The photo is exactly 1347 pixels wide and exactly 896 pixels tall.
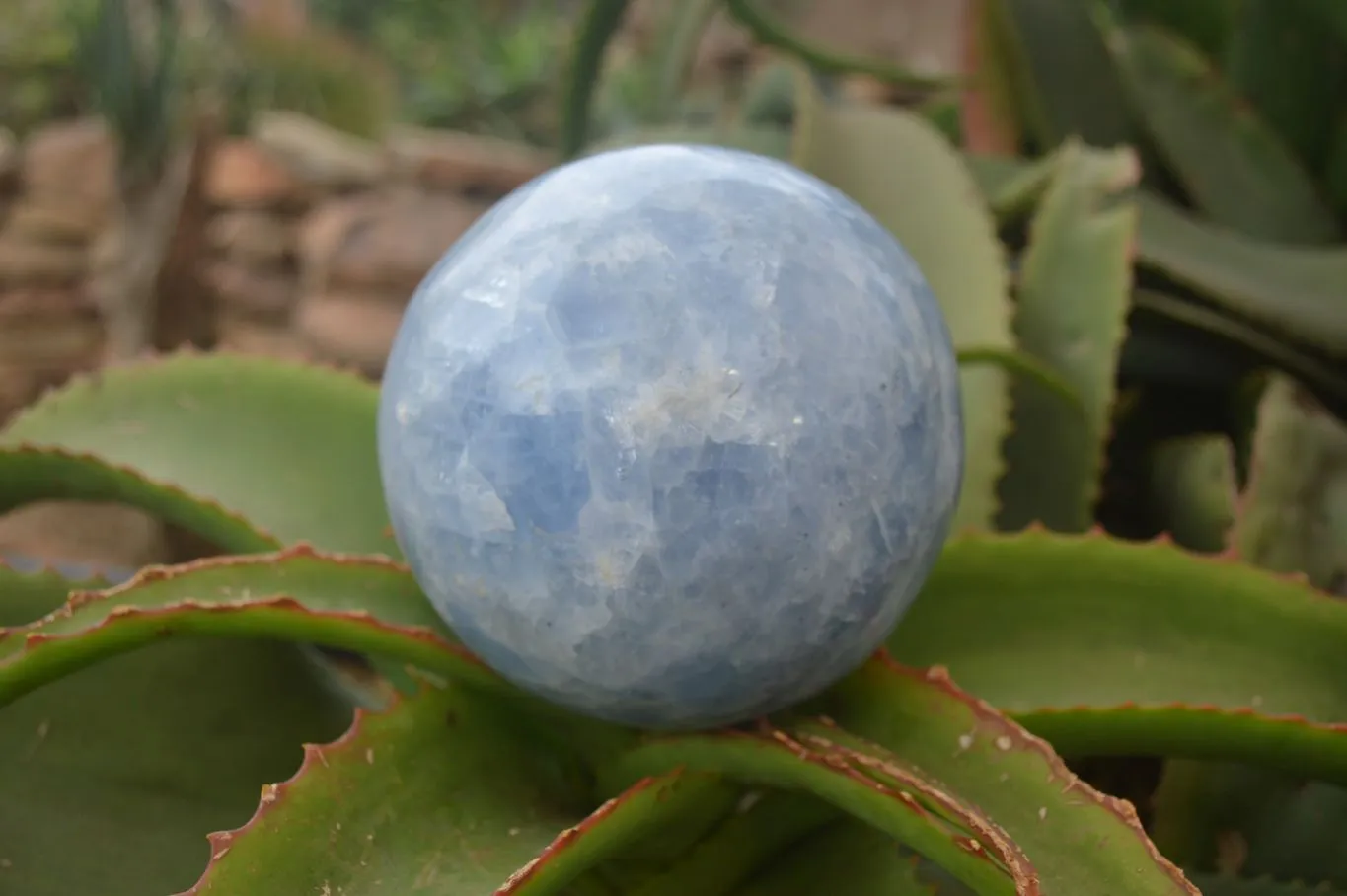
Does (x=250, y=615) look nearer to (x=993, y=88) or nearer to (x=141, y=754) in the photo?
(x=141, y=754)

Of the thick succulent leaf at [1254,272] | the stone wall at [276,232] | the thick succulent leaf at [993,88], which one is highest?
the thick succulent leaf at [993,88]

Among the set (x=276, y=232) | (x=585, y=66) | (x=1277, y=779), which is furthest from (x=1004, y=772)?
(x=276, y=232)

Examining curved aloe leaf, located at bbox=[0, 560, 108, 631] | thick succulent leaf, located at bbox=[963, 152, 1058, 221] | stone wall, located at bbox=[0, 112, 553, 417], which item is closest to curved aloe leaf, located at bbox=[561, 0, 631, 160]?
thick succulent leaf, located at bbox=[963, 152, 1058, 221]

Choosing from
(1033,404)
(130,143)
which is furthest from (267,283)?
(1033,404)

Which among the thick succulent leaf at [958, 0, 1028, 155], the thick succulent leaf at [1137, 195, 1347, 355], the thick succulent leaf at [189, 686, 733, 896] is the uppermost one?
the thick succulent leaf at [958, 0, 1028, 155]

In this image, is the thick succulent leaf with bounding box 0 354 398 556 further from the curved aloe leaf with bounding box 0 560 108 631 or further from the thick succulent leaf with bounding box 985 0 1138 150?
the thick succulent leaf with bounding box 985 0 1138 150

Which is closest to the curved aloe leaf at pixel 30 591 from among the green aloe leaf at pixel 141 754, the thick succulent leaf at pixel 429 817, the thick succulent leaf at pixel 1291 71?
the green aloe leaf at pixel 141 754

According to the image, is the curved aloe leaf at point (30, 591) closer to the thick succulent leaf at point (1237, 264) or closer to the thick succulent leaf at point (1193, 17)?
the thick succulent leaf at point (1237, 264)
